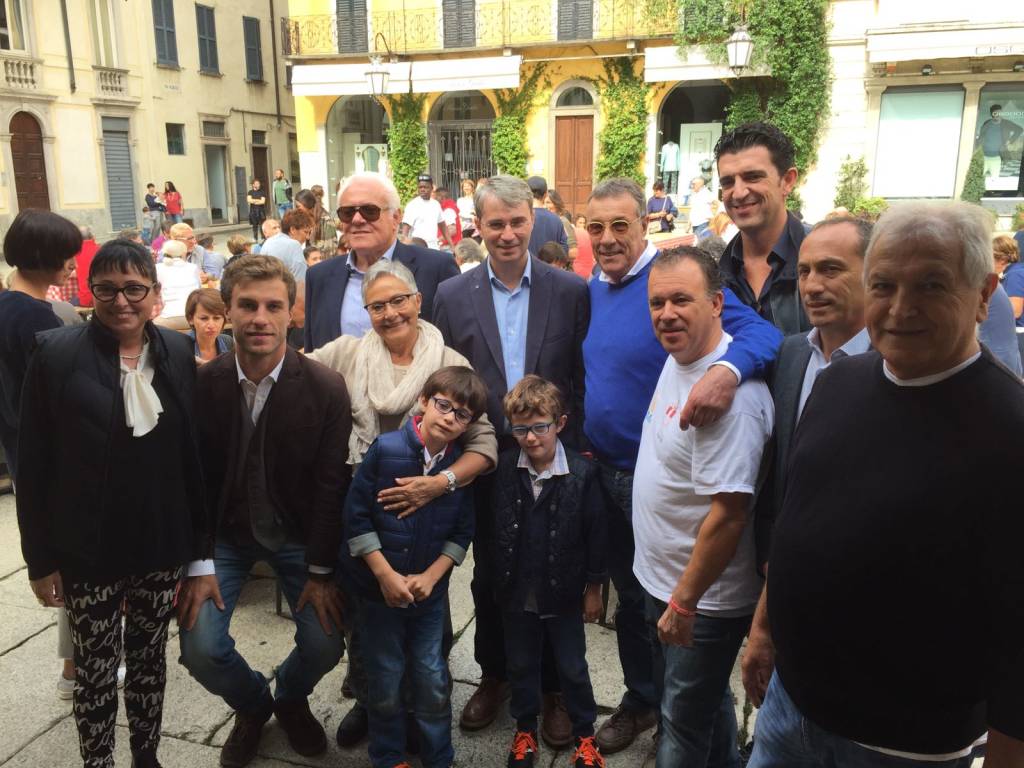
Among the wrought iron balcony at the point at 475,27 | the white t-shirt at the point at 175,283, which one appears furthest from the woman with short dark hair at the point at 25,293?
the wrought iron balcony at the point at 475,27

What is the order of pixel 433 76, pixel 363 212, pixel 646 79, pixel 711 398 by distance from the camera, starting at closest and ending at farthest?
pixel 711 398 < pixel 363 212 < pixel 646 79 < pixel 433 76

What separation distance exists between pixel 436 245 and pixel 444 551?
873 cm

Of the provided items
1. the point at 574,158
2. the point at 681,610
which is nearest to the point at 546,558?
the point at 681,610

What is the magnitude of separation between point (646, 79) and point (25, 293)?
16096 millimetres

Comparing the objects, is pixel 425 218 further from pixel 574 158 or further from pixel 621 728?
pixel 574 158

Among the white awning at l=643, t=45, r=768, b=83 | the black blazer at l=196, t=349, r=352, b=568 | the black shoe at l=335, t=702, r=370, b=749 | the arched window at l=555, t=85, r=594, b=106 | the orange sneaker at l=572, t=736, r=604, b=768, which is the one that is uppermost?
the white awning at l=643, t=45, r=768, b=83

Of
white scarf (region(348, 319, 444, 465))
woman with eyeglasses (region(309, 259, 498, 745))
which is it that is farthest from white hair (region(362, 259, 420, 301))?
white scarf (region(348, 319, 444, 465))

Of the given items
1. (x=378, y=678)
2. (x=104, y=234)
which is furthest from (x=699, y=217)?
(x=104, y=234)

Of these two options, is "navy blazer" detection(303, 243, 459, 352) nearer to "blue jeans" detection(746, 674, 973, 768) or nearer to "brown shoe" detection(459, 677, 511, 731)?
"brown shoe" detection(459, 677, 511, 731)

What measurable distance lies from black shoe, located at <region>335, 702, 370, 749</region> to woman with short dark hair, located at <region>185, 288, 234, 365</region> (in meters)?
2.17

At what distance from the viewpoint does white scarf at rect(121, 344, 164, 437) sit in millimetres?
2355

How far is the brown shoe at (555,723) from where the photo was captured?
2.88 meters

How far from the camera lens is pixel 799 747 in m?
1.75

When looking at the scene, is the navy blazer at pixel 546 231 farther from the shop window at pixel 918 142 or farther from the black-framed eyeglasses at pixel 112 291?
the shop window at pixel 918 142
